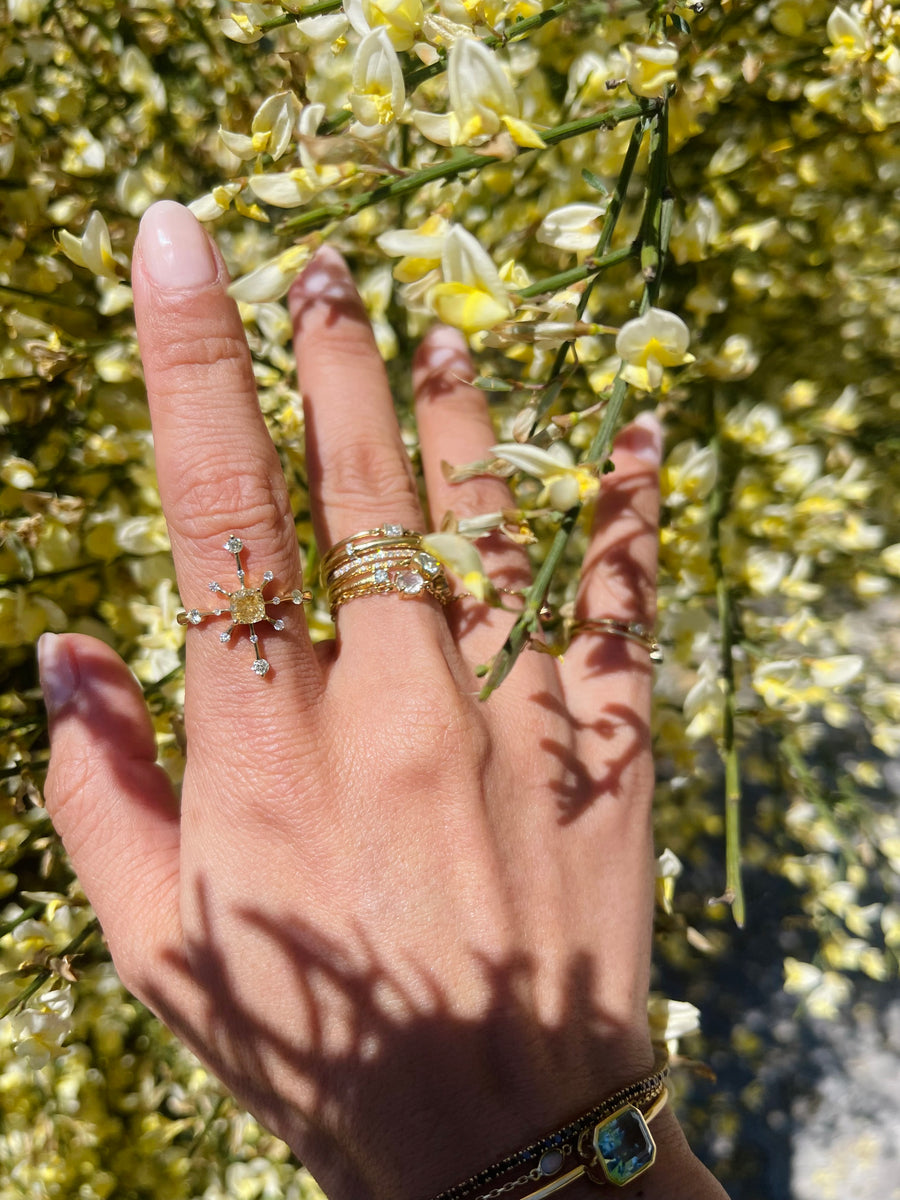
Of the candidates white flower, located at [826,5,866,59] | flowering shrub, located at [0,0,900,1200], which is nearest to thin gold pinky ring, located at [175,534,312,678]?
flowering shrub, located at [0,0,900,1200]

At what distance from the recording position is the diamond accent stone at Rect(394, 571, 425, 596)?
1.04 meters

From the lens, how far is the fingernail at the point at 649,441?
1170mm

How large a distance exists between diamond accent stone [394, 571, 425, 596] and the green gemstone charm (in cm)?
64

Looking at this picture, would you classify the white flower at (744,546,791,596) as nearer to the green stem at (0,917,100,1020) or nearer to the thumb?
the thumb

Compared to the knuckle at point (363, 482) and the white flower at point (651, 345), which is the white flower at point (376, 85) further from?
the knuckle at point (363, 482)

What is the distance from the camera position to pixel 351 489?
1096 mm

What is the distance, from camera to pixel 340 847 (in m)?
0.93


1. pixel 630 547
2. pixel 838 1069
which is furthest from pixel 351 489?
pixel 838 1069

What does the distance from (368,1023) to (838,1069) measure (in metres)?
1.66

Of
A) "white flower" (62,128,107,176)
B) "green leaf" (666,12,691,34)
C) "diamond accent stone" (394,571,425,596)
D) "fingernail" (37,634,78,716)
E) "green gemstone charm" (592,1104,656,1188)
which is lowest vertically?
"green gemstone charm" (592,1104,656,1188)

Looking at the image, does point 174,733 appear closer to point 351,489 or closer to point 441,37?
point 351,489

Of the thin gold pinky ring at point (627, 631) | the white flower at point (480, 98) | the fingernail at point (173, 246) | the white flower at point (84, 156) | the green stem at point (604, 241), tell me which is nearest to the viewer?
the white flower at point (480, 98)

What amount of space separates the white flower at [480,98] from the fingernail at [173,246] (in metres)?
0.34

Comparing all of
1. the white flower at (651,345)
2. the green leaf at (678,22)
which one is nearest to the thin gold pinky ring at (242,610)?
the white flower at (651,345)
